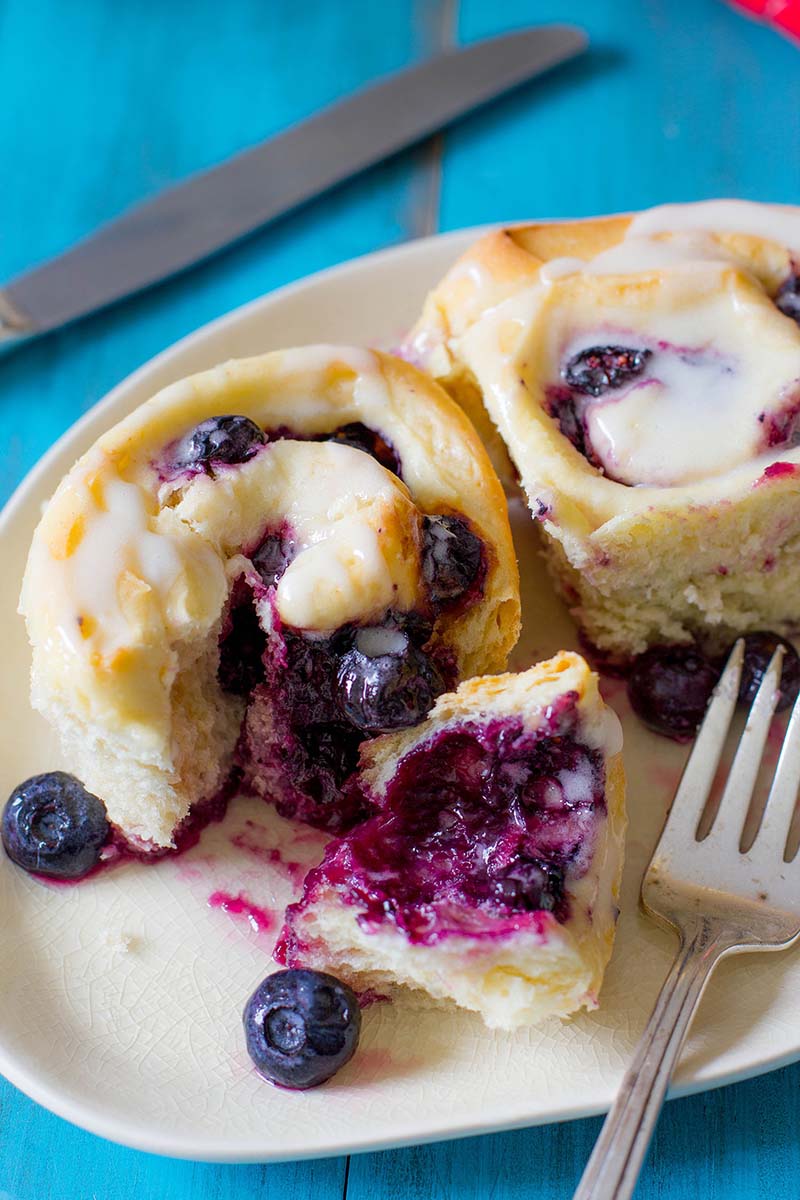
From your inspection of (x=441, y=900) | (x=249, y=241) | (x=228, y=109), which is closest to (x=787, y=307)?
(x=441, y=900)

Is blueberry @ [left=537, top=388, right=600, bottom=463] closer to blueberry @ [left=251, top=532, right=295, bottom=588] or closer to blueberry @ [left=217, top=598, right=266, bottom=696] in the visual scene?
blueberry @ [left=251, top=532, right=295, bottom=588]

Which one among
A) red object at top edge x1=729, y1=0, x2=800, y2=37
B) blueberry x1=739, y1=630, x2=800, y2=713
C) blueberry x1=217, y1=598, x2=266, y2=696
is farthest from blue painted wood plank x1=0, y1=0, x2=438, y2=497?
blueberry x1=739, y1=630, x2=800, y2=713

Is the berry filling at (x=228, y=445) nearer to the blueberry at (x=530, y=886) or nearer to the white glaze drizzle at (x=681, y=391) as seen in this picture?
the white glaze drizzle at (x=681, y=391)

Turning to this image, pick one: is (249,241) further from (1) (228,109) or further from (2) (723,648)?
(2) (723,648)

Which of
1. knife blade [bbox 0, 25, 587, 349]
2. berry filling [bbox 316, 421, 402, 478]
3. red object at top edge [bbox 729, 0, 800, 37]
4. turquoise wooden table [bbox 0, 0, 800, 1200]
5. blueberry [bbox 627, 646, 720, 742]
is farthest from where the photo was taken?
red object at top edge [bbox 729, 0, 800, 37]

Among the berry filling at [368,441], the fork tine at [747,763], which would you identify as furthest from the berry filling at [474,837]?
the berry filling at [368,441]

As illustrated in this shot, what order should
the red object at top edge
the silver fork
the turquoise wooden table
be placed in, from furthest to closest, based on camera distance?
the red object at top edge → the turquoise wooden table → the silver fork
